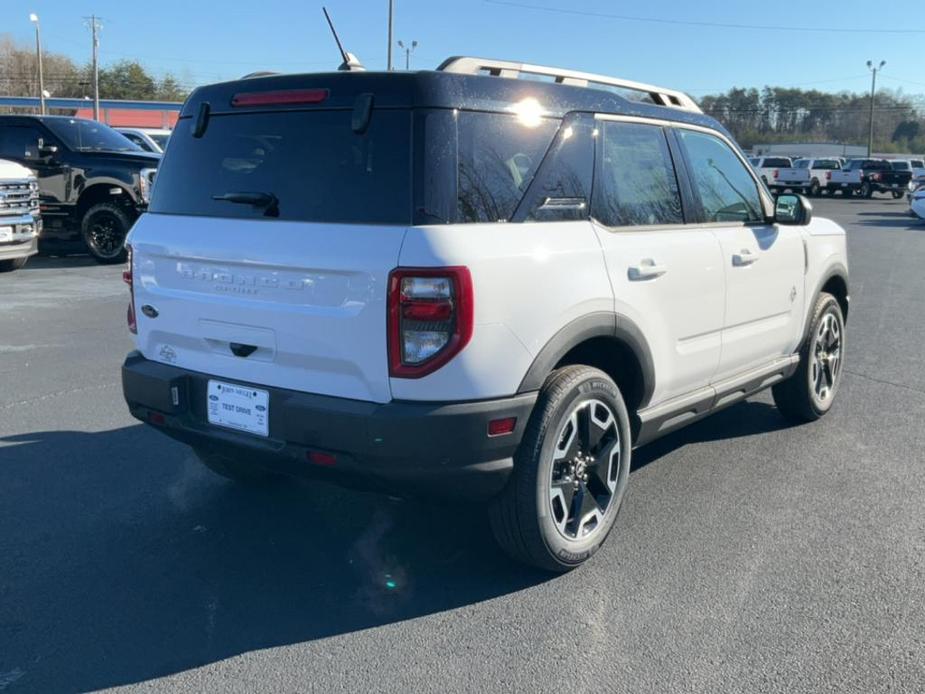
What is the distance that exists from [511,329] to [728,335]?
6.09 feet

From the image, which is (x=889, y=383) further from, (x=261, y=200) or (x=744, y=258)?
(x=261, y=200)

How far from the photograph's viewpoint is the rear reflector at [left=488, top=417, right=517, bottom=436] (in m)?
3.24

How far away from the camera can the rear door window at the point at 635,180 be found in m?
3.94

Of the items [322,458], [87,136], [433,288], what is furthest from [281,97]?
[87,136]

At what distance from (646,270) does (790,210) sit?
1.62 metres

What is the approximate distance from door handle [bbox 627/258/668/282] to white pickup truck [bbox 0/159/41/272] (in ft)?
34.2

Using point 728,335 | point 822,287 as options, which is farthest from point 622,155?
point 822,287

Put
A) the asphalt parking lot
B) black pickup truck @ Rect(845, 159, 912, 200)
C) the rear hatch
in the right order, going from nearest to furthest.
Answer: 1. the asphalt parking lot
2. the rear hatch
3. black pickup truck @ Rect(845, 159, 912, 200)

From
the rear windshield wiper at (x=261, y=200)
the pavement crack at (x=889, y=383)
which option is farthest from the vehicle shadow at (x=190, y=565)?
the pavement crack at (x=889, y=383)

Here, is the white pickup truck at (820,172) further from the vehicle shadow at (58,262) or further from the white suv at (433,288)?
the white suv at (433,288)

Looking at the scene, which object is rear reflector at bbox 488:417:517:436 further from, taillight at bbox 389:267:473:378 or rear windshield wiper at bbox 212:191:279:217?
rear windshield wiper at bbox 212:191:279:217

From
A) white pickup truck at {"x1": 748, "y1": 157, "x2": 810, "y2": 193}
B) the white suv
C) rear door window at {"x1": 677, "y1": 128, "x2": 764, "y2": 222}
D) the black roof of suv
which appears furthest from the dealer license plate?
white pickup truck at {"x1": 748, "y1": 157, "x2": 810, "y2": 193}

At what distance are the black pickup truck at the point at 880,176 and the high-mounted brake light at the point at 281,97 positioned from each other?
42.8 metres

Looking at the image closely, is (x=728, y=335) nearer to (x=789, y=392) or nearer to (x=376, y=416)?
(x=789, y=392)
